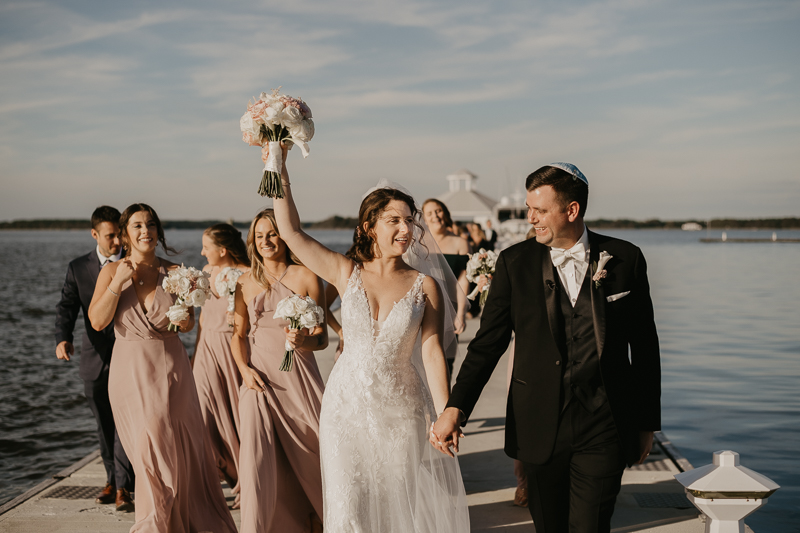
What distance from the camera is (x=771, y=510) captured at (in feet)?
22.5

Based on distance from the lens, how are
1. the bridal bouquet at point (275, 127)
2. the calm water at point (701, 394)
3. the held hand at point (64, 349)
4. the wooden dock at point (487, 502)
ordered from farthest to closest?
1. the calm water at point (701, 394)
2. the held hand at point (64, 349)
3. the wooden dock at point (487, 502)
4. the bridal bouquet at point (275, 127)

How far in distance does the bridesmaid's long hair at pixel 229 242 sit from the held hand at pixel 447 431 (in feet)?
13.1

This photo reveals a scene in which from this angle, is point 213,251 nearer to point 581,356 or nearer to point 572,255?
point 572,255

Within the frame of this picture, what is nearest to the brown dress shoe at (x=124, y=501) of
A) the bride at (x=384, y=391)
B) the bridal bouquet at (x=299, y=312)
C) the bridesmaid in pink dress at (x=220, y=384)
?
the bridesmaid in pink dress at (x=220, y=384)

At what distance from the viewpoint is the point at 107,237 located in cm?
634

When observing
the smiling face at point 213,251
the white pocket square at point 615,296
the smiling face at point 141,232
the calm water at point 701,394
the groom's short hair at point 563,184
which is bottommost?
the calm water at point 701,394

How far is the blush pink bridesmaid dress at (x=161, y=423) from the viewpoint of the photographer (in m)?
5.15

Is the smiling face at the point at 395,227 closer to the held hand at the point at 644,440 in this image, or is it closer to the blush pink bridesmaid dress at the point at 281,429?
the blush pink bridesmaid dress at the point at 281,429

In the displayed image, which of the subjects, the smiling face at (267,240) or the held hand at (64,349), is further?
the held hand at (64,349)

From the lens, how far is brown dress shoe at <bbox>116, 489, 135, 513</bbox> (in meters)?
5.95

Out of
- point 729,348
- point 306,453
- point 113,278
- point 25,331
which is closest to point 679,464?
point 306,453

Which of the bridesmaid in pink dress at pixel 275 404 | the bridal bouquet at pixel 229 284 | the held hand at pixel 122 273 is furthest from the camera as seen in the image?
the bridal bouquet at pixel 229 284

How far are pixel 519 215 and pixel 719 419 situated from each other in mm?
76378

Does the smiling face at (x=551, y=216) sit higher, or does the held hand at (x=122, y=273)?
the smiling face at (x=551, y=216)
